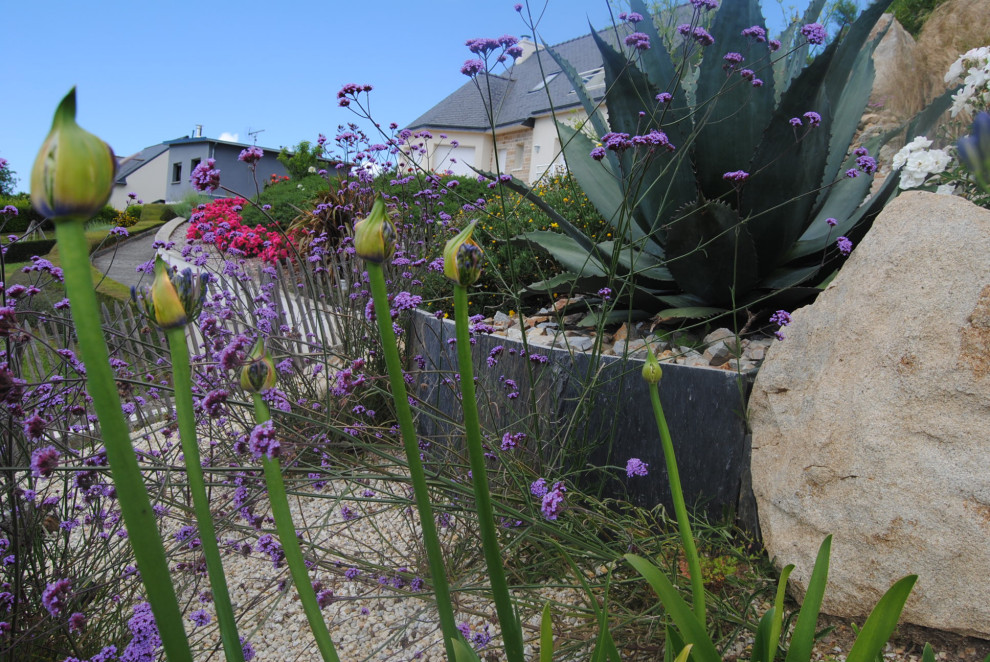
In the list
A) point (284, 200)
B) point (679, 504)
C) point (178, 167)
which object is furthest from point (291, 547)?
point (178, 167)

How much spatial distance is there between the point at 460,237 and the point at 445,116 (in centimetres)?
2846

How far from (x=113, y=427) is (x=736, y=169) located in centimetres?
343

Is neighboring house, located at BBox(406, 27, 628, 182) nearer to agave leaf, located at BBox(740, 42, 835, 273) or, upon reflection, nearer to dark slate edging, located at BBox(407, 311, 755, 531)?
agave leaf, located at BBox(740, 42, 835, 273)

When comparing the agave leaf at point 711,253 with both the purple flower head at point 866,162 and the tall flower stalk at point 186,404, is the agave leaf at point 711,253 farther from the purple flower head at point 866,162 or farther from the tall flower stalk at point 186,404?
the tall flower stalk at point 186,404

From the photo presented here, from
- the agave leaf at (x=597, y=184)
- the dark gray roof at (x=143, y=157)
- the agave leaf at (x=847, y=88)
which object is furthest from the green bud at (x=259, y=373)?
the dark gray roof at (x=143, y=157)

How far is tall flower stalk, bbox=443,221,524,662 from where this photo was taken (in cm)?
61

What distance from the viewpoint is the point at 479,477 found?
26.2 inches

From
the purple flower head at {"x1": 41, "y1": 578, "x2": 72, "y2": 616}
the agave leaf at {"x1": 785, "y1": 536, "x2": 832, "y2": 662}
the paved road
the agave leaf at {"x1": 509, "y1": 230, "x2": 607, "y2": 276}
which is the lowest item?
the paved road

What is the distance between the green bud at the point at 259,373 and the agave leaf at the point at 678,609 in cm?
59

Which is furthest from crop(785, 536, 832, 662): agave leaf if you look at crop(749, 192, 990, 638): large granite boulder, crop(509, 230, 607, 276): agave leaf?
crop(509, 230, 607, 276): agave leaf

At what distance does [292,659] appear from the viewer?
2365 mm

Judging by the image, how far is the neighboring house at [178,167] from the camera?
37094 millimetres

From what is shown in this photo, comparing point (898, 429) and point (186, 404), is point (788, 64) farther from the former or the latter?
point (186, 404)

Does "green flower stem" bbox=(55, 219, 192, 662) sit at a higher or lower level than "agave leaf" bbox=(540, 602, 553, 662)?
higher
